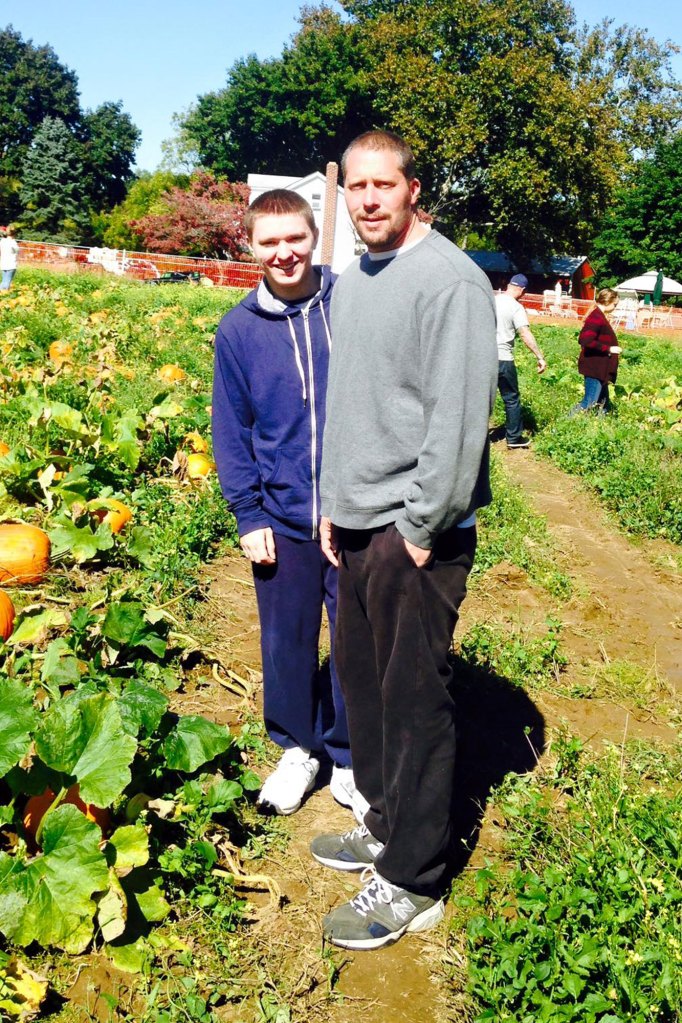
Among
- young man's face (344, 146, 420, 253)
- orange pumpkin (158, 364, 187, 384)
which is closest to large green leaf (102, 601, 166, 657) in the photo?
young man's face (344, 146, 420, 253)

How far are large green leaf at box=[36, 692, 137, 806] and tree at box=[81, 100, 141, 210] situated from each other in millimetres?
66893

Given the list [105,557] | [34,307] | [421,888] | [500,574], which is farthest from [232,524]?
[34,307]

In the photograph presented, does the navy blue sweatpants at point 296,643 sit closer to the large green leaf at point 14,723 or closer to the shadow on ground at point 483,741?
the shadow on ground at point 483,741

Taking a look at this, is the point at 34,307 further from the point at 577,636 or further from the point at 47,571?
the point at 577,636

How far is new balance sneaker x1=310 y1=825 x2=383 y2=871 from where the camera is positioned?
3.01m

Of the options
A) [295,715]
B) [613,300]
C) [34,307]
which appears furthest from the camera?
[34,307]

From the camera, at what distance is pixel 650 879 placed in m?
2.49

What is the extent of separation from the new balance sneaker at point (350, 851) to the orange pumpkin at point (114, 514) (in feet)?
8.92

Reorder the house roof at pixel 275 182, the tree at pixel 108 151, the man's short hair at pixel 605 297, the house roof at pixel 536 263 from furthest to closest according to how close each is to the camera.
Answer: the tree at pixel 108 151
the house roof at pixel 536 263
the house roof at pixel 275 182
the man's short hair at pixel 605 297

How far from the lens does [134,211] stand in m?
58.8

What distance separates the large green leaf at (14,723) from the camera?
2.32 metres

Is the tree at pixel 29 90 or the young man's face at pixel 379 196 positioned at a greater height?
the tree at pixel 29 90

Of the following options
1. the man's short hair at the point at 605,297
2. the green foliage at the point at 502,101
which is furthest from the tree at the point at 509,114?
the man's short hair at the point at 605,297

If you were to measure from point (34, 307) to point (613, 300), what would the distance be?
8.37m
